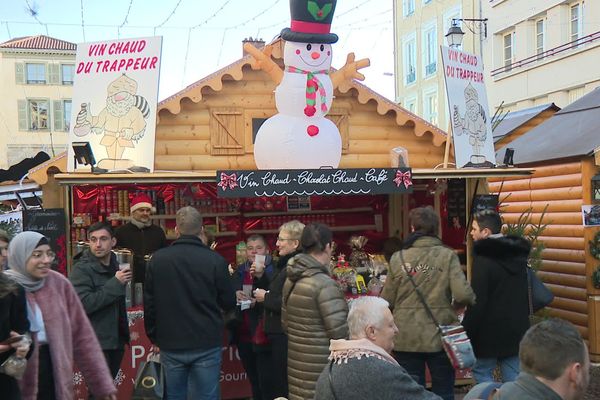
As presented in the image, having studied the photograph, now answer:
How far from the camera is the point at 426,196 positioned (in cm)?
1016

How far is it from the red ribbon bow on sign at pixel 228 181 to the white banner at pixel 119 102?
3.42ft

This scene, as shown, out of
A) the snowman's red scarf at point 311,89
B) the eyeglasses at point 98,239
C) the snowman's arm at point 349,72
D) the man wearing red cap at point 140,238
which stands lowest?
the man wearing red cap at point 140,238

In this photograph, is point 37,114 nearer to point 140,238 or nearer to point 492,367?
point 140,238

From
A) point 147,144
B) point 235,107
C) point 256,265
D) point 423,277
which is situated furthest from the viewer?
point 235,107

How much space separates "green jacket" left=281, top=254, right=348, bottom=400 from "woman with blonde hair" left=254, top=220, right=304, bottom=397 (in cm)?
74

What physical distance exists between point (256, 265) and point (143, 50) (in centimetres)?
299

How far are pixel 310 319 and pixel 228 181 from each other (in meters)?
2.88

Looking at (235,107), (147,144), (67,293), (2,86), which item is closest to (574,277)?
(235,107)

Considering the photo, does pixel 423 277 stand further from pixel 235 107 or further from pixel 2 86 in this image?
pixel 2 86

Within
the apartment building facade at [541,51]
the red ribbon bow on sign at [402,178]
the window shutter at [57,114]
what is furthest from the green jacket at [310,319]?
the window shutter at [57,114]

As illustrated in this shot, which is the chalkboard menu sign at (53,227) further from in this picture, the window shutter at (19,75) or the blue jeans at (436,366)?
the window shutter at (19,75)

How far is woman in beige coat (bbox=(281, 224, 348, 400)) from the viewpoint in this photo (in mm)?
4180

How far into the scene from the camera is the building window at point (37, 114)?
4188 centimetres

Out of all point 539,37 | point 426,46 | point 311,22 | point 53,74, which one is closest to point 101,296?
point 311,22
